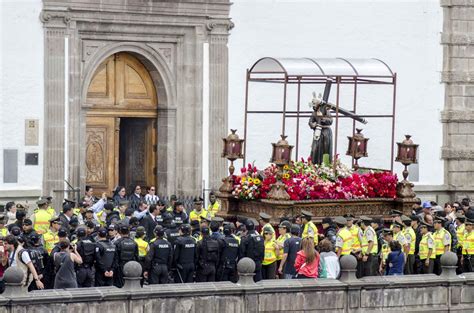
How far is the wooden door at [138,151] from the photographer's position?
3688 cm

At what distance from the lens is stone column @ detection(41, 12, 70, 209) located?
113 ft

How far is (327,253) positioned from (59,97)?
1065 centimetres

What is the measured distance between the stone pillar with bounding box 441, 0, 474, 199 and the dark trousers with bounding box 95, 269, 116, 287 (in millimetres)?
15211

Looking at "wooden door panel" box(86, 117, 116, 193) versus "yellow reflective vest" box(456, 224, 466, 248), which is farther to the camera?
"wooden door panel" box(86, 117, 116, 193)

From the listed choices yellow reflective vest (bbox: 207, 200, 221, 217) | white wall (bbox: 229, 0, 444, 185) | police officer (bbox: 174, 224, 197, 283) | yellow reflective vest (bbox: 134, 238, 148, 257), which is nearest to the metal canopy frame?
yellow reflective vest (bbox: 207, 200, 221, 217)

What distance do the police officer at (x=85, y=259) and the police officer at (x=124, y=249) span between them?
41 cm

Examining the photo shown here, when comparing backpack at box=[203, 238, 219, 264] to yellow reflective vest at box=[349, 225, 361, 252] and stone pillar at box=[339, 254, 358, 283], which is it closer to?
stone pillar at box=[339, 254, 358, 283]

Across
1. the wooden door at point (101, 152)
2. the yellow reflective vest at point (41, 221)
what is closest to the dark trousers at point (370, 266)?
the yellow reflective vest at point (41, 221)

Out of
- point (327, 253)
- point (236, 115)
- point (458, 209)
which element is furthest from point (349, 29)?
point (327, 253)

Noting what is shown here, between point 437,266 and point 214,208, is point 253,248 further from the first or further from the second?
point 214,208

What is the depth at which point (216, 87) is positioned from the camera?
3669cm

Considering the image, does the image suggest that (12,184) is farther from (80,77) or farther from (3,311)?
(3,311)

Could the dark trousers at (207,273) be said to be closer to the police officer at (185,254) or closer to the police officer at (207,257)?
the police officer at (207,257)

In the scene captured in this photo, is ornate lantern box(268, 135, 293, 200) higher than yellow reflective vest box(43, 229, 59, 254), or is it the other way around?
ornate lantern box(268, 135, 293, 200)
